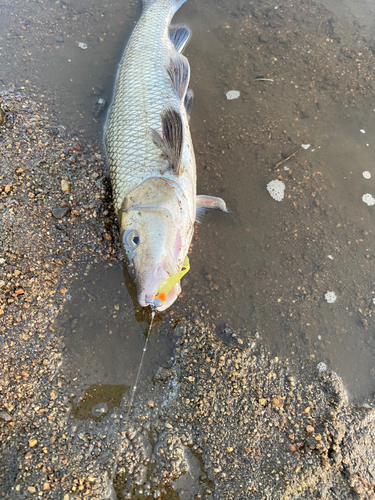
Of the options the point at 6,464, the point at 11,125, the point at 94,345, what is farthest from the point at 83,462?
the point at 11,125

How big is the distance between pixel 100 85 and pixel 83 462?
4.24m

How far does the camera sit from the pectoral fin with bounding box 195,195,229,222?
122 inches

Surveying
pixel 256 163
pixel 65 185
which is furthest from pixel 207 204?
pixel 65 185

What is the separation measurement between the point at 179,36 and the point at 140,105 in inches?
72.7

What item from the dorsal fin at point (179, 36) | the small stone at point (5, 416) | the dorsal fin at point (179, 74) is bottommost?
the small stone at point (5, 416)

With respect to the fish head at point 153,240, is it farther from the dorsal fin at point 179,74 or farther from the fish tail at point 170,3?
the fish tail at point 170,3

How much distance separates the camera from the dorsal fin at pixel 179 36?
13.2 feet

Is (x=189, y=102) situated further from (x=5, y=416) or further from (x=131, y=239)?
(x=5, y=416)

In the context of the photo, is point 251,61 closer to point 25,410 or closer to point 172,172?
point 172,172

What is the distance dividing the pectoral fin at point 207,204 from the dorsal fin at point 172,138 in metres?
0.49

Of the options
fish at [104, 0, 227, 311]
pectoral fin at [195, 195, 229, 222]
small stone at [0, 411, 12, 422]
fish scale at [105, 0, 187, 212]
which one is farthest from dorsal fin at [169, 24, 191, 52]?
small stone at [0, 411, 12, 422]

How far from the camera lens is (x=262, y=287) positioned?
2.90 metres

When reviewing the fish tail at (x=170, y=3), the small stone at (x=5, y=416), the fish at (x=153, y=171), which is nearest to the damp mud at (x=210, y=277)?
the small stone at (x=5, y=416)

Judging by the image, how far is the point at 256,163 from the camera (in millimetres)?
3471
